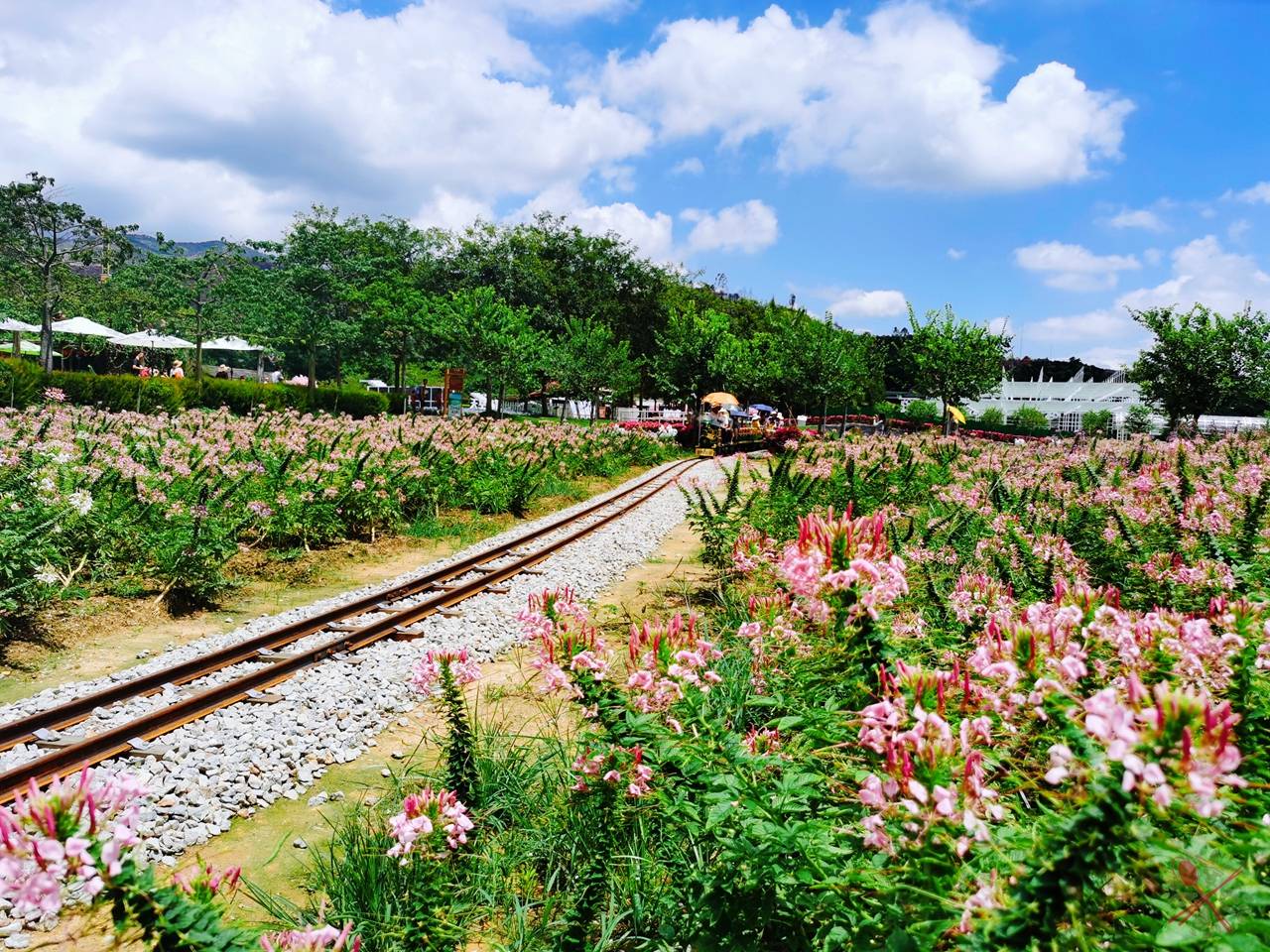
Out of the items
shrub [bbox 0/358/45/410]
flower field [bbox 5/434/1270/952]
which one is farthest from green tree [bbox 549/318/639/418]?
flower field [bbox 5/434/1270/952]

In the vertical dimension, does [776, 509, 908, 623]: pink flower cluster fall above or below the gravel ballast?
above

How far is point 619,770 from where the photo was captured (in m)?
2.80

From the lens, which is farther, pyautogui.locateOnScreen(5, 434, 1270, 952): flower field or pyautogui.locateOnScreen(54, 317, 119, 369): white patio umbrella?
pyautogui.locateOnScreen(54, 317, 119, 369): white patio umbrella

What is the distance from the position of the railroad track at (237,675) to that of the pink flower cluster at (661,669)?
172cm

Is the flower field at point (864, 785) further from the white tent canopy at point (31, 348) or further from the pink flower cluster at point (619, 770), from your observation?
the white tent canopy at point (31, 348)

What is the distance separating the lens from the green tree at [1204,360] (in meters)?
34.5

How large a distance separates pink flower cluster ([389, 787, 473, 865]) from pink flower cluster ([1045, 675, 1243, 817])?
1.96m

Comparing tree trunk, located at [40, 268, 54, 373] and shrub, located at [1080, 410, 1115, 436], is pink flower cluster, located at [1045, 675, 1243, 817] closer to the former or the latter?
tree trunk, located at [40, 268, 54, 373]

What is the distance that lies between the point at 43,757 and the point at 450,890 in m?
2.83

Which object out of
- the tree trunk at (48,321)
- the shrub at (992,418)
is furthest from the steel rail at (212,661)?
the shrub at (992,418)

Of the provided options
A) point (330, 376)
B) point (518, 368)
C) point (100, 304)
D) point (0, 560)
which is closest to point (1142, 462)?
point (0, 560)

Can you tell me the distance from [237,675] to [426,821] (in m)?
4.39

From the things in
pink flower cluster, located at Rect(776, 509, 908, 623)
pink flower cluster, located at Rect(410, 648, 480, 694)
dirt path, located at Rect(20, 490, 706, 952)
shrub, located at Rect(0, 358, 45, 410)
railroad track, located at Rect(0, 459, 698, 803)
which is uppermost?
shrub, located at Rect(0, 358, 45, 410)

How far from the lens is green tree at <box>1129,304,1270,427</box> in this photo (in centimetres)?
3447
